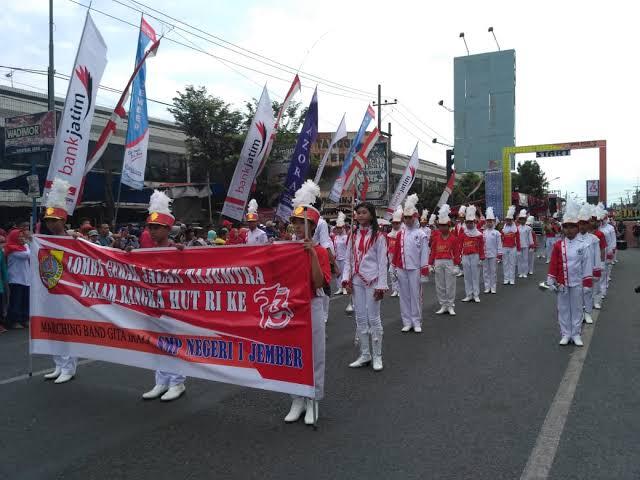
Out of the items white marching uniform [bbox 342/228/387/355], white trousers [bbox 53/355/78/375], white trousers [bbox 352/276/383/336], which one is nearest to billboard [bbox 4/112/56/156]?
white trousers [bbox 53/355/78/375]

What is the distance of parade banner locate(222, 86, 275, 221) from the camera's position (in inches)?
364

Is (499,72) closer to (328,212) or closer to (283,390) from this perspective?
(328,212)

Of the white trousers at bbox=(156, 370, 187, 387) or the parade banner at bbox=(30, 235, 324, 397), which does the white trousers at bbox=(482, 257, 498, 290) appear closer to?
the white trousers at bbox=(156, 370, 187, 387)

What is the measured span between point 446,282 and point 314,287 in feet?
21.7

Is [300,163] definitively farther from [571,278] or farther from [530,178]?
[530,178]

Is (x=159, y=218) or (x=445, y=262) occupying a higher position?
(x=159, y=218)

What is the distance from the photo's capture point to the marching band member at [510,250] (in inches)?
634

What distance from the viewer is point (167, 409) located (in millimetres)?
5094

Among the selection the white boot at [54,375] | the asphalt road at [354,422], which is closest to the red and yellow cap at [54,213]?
the white boot at [54,375]

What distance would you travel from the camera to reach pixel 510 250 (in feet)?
54.1

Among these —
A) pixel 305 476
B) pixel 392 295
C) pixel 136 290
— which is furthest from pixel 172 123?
pixel 305 476

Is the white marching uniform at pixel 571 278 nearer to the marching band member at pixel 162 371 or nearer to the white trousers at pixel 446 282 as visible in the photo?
the white trousers at pixel 446 282

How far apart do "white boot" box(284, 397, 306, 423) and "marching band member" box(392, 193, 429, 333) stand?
439 cm

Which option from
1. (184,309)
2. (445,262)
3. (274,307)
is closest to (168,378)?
(184,309)
